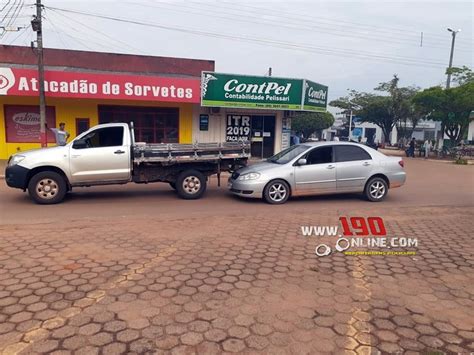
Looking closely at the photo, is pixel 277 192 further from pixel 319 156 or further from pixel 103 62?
pixel 103 62

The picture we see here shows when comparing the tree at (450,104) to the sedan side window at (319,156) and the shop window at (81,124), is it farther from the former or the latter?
the shop window at (81,124)

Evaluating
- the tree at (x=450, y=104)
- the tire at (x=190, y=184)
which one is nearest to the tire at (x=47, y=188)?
the tire at (x=190, y=184)

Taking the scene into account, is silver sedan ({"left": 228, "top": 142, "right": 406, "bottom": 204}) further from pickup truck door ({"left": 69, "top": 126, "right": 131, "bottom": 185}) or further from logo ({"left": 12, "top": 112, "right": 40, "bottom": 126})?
logo ({"left": 12, "top": 112, "right": 40, "bottom": 126})

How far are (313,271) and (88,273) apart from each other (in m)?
2.56

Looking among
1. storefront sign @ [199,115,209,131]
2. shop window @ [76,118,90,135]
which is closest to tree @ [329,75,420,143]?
storefront sign @ [199,115,209,131]

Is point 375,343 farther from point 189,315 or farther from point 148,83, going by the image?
point 148,83

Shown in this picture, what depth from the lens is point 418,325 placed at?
10.9 feet

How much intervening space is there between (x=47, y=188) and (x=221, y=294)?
589cm

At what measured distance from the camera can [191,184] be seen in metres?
9.13

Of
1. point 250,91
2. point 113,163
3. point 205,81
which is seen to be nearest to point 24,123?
point 205,81

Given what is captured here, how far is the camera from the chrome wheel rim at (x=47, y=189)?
815cm

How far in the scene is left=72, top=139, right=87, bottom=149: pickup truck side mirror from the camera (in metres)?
8.38

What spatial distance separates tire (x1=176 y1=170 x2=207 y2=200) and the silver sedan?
0.74m

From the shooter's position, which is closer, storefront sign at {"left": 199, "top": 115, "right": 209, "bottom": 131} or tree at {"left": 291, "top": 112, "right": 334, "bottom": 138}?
storefront sign at {"left": 199, "top": 115, "right": 209, "bottom": 131}
